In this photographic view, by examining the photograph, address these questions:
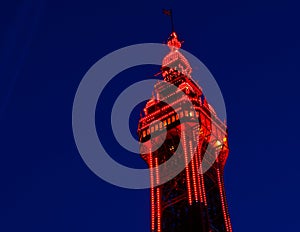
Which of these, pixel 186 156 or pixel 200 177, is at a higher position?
pixel 186 156

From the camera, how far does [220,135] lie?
297 ft

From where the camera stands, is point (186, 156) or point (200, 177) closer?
point (200, 177)

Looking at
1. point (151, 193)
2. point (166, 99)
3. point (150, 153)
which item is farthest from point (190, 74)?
point (151, 193)

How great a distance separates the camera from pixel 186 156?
83.8 metres

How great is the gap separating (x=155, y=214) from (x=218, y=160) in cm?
1596

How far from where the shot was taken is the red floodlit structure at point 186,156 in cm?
7925

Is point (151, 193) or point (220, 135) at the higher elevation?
point (220, 135)

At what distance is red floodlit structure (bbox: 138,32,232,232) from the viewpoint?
7925cm

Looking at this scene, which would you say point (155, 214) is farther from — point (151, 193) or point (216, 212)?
point (216, 212)

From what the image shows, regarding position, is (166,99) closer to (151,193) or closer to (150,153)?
(150,153)

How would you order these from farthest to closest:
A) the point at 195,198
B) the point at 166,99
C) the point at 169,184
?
the point at 166,99 → the point at 169,184 → the point at 195,198

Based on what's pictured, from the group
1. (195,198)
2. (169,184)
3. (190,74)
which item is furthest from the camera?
(190,74)

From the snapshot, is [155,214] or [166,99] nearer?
[155,214]

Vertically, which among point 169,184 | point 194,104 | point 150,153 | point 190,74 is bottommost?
point 169,184
